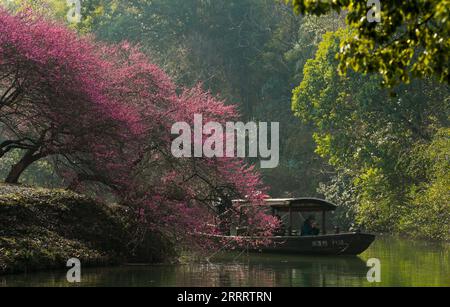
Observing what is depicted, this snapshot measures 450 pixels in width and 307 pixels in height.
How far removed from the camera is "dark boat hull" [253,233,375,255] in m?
33.7

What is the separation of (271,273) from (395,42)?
1222cm

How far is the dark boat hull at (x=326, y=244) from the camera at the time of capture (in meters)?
33.7

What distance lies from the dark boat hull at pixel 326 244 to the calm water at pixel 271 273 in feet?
1.68

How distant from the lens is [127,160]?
94.2ft

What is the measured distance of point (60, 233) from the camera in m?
26.0

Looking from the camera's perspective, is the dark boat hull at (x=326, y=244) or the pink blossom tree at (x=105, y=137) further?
the dark boat hull at (x=326, y=244)

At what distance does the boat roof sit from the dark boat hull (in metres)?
1.54

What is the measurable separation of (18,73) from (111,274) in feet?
23.6

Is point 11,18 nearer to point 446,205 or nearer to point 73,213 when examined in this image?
point 73,213

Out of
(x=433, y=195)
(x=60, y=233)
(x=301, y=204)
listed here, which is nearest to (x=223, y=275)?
(x=60, y=233)
